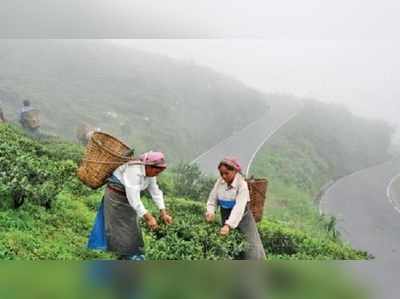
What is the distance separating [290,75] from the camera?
575 cm

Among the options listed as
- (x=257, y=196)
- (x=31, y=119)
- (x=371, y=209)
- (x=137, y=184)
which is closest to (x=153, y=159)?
(x=137, y=184)

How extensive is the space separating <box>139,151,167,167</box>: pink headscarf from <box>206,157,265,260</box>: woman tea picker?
438 millimetres

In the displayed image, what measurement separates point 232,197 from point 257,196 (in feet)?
0.85

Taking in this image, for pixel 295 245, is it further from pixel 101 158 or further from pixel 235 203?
pixel 101 158

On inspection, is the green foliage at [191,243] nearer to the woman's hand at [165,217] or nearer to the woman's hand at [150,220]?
the woman's hand at [165,217]

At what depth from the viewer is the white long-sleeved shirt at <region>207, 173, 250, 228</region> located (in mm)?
5395

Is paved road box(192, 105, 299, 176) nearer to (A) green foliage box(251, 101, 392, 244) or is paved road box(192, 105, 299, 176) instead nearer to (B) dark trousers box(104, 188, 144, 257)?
(A) green foliage box(251, 101, 392, 244)

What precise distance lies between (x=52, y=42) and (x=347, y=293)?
2.79 m

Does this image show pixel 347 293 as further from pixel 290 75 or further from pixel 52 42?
pixel 52 42

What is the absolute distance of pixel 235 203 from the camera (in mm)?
5434

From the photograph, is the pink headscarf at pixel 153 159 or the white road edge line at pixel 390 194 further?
the white road edge line at pixel 390 194

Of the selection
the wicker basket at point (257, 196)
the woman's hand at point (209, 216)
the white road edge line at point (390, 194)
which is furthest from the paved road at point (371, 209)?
the woman's hand at point (209, 216)

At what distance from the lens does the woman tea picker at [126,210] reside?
525 cm

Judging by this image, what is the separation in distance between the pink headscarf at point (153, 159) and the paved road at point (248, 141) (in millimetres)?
464
